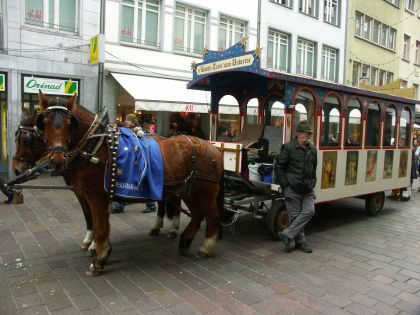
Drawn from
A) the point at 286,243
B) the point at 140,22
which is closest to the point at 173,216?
the point at 286,243

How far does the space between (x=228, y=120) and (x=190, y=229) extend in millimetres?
2829

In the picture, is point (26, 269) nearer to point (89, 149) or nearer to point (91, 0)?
point (89, 149)

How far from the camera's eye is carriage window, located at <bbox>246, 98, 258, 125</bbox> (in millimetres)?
7066

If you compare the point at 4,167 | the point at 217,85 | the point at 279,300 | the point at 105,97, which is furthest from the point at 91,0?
the point at 279,300

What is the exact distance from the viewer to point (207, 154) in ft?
15.8

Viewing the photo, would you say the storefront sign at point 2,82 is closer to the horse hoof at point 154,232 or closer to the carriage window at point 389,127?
the horse hoof at point 154,232

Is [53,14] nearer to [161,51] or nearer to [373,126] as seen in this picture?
[161,51]

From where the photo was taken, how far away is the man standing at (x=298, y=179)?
511 cm

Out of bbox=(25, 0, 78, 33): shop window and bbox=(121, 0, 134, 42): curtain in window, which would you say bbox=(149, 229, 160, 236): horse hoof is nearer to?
bbox=(25, 0, 78, 33): shop window

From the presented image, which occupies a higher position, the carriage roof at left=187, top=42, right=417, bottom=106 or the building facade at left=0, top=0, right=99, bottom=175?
the building facade at left=0, top=0, right=99, bottom=175

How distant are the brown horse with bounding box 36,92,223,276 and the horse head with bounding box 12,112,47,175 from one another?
1.37 ft

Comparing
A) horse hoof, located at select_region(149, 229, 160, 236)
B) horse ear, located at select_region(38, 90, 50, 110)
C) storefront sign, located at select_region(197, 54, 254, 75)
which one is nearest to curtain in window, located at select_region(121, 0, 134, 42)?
storefront sign, located at select_region(197, 54, 254, 75)

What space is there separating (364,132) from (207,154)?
3694 mm

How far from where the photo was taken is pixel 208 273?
170 inches
